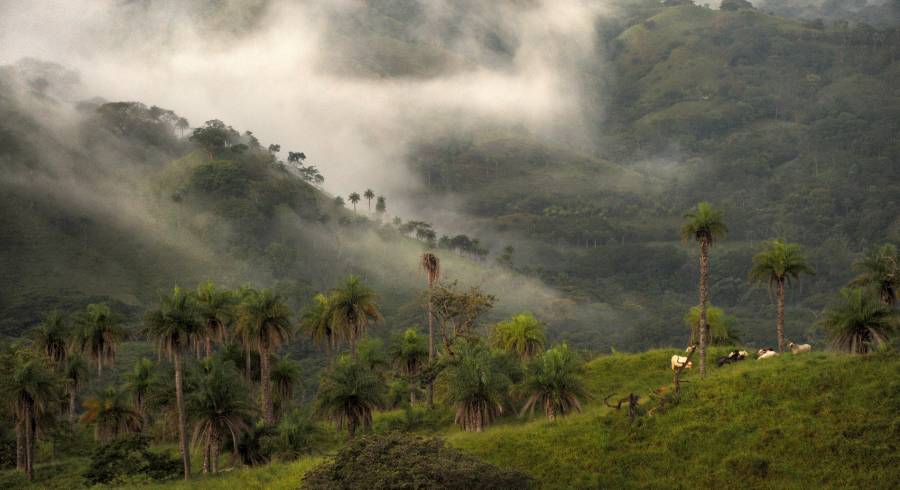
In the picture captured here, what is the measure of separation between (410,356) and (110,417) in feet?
116

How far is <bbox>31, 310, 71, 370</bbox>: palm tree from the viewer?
305 feet

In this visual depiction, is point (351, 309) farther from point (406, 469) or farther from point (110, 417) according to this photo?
point (406, 469)

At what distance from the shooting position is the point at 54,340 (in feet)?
308

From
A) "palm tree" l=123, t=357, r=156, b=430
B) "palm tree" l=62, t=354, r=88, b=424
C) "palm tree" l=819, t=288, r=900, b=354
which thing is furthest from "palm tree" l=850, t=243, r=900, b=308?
"palm tree" l=62, t=354, r=88, b=424

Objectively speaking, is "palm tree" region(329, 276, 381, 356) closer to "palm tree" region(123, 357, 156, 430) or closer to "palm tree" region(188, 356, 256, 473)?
"palm tree" region(123, 357, 156, 430)

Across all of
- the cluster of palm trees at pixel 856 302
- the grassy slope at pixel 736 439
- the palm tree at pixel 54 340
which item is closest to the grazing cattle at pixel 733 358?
the cluster of palm trees at pixel 856 302

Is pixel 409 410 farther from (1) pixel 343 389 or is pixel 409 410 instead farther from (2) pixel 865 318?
(2) pixel 865 318

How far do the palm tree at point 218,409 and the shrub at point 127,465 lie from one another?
275 inches

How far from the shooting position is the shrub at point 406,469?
41031 millimetres

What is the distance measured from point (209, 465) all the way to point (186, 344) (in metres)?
11.3

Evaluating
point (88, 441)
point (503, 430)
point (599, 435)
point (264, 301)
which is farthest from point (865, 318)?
point (88, 441)

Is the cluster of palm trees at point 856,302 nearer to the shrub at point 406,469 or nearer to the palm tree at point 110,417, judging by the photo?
the shrub at point 406,469

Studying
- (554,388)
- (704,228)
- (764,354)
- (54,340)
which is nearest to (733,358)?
(764,354)

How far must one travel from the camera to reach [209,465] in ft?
227
